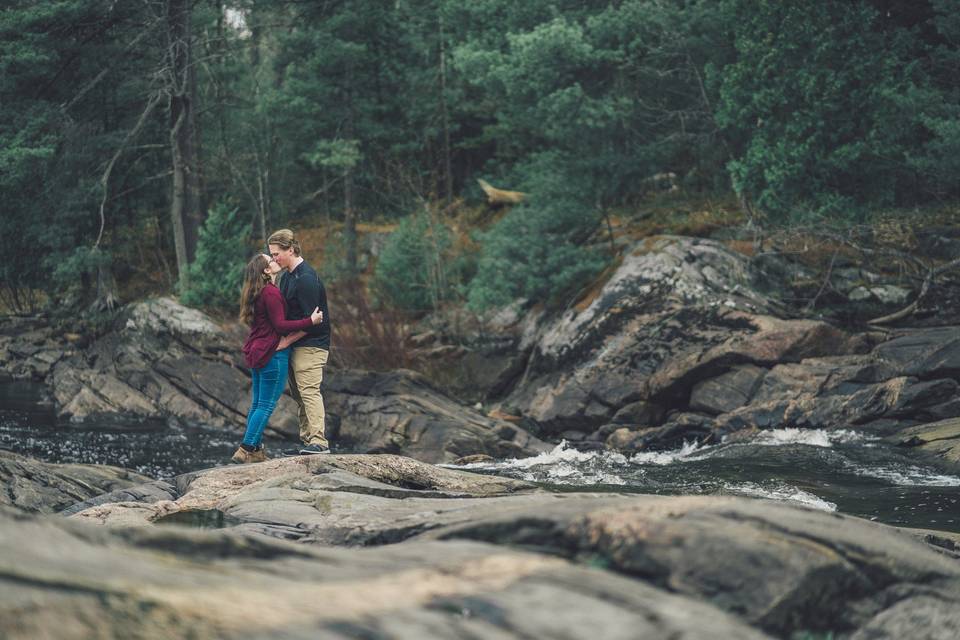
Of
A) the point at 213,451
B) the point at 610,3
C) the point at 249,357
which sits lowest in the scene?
the point at 213,451

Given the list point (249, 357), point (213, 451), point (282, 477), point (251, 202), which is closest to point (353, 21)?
point (251, 202)

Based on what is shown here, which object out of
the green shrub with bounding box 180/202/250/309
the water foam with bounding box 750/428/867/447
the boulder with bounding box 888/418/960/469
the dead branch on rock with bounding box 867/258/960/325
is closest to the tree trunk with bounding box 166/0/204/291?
the green shrub with bounding box 180/202/250/309

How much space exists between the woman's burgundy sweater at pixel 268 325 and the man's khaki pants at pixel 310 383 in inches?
13.1

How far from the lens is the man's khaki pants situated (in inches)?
368

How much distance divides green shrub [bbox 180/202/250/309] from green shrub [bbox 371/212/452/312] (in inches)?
136

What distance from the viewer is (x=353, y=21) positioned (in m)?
27.4

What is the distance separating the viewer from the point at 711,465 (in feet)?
42.4

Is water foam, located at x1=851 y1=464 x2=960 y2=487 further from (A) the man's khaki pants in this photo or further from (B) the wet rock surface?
(B) the wet rock surface

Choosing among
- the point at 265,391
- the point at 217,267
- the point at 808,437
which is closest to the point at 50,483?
the point at 265,391

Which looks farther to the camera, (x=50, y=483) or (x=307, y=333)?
(x=307, y=333)

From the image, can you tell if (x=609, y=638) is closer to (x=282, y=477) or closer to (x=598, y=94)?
(x=282, y=477)

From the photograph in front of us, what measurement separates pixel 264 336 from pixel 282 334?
165 mm

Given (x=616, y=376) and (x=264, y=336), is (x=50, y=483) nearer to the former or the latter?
(x=264, y=336)

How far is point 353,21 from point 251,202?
20.7 feet
